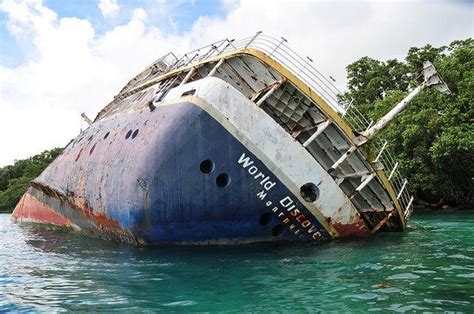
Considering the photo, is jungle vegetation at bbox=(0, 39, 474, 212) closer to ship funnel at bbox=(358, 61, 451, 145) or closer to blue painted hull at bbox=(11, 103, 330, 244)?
ship funnel at bbox=(358, 61, 451, 145)

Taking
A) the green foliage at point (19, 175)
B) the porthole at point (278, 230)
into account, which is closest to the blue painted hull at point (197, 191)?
the porthole at point (278, 230)

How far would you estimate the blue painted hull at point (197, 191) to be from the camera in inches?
390

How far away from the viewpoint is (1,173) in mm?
76375

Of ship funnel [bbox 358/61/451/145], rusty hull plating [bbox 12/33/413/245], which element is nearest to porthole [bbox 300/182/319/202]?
rusty hull plating [bbox 12/33/413/245]

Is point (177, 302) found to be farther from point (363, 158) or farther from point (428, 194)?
point (428, 194)

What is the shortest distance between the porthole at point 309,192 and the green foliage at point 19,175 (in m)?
55.5

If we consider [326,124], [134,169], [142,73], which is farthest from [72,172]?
[326,124]

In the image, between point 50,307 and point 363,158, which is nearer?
point 50,307

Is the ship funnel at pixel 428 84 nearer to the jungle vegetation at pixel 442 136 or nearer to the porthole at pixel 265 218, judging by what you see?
the porthole at pixel 265 218

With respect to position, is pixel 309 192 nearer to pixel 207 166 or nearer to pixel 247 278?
pixel 207 166

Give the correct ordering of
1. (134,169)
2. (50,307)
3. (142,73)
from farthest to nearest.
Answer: (142,73)
(134,169)
(50,307)

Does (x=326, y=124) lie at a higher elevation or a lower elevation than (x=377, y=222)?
higher

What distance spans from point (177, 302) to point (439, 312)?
2.93 metres

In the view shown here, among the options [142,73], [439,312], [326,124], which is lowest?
[439,312]
